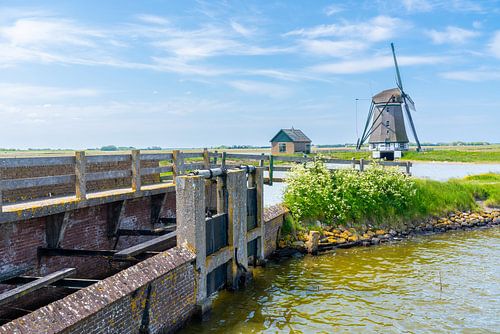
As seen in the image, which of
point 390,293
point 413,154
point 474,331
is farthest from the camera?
point 413,154

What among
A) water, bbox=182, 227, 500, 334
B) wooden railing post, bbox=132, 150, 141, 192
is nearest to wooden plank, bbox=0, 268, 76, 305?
water, bbox=182, 227, 500, 334

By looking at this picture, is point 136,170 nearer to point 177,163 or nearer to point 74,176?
point 177,163

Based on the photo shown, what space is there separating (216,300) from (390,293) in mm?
4957

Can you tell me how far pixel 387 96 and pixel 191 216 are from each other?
2413 inches

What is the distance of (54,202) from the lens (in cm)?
1013

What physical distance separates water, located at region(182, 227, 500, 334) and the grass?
2.43 metres

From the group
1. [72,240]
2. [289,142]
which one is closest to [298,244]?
[72,240]

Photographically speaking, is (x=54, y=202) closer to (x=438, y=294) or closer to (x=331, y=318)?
(x=331, y=318)

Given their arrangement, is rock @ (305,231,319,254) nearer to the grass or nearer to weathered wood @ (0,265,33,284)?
the grass

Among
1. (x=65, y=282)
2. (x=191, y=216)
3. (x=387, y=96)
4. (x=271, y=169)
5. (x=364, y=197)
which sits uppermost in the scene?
(x=387, y=96)

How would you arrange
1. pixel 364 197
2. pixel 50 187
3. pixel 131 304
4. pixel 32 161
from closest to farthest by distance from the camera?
pixel 131 304 → pixel 32 161 → pixel 50 187 → pixel 364 197

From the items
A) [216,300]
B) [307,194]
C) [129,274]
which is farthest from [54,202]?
[307,194]

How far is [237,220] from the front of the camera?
12.9 metres

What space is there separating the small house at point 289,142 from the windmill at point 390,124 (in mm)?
15065
